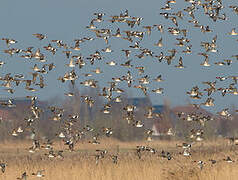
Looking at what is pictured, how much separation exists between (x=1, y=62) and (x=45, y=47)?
2.83 metres

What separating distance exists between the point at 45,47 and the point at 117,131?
24.5 metres

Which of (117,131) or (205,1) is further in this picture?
(117,131)

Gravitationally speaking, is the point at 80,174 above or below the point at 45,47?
below

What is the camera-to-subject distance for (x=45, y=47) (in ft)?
102

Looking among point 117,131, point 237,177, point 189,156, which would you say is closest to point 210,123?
point 117,131

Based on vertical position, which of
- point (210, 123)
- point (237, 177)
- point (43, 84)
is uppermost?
point (210, 123)

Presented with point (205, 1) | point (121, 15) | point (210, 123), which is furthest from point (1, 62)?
point (210, 123)

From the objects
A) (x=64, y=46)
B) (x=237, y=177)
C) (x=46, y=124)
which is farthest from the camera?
(x=46, y=124)

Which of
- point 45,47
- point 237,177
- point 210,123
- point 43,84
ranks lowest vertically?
point 237,177

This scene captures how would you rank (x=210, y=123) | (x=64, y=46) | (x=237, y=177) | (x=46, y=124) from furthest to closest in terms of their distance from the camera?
1. (x=210, y=123)
2. (x=46, y=124)
3. (x=64, y=46)
4. (x=237, y=177)

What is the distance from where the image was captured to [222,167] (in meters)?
29.0

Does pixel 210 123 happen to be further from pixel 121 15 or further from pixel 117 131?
pixel 121 15

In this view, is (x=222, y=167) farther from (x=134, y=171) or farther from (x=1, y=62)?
(x=1, y=62)

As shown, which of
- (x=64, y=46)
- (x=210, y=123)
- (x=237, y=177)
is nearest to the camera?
(x=237, y=177)
